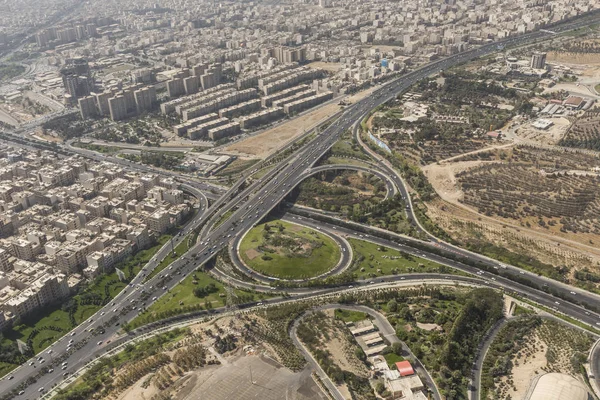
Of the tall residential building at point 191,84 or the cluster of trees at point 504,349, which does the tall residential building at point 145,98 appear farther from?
the cluster of trees at point 504,349

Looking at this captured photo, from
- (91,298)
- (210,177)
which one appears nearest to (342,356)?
(91,298)

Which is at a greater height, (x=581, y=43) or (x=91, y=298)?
(x=581, y=43)

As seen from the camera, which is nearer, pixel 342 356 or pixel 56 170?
pixel 342 356

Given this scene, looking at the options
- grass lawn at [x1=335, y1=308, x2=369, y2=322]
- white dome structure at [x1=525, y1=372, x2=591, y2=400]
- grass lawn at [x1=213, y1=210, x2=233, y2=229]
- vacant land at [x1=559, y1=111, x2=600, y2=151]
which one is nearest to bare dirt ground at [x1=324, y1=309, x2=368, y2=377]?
grass lawn at [x1=335, y1=308, x2=369, y2=322]

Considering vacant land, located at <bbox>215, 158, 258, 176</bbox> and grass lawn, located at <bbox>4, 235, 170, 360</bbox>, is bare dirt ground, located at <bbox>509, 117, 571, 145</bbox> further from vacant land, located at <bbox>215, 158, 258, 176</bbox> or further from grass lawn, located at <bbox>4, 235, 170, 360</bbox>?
grass lawn, located at <bbox>4, 235, 170, 360</bbox>

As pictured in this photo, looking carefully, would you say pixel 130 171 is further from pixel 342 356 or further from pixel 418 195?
pixel 342 356

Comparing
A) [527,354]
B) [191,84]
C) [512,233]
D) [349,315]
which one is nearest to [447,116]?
[512,233]
